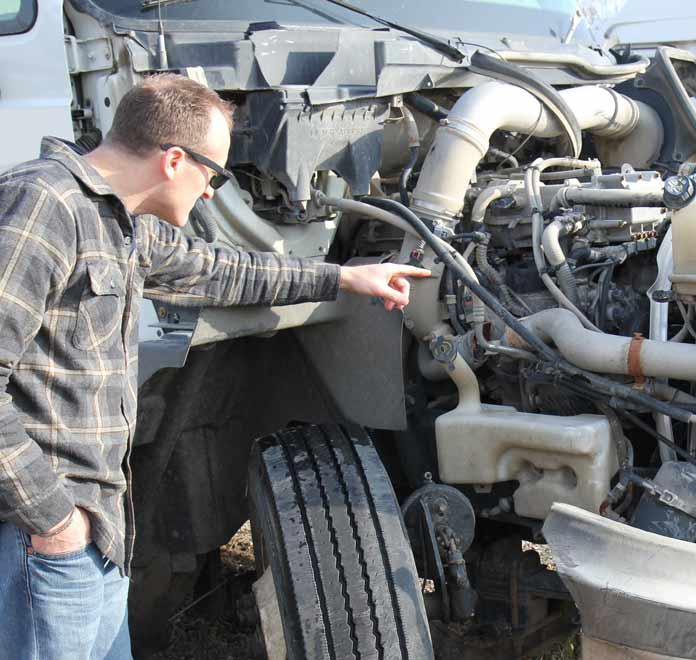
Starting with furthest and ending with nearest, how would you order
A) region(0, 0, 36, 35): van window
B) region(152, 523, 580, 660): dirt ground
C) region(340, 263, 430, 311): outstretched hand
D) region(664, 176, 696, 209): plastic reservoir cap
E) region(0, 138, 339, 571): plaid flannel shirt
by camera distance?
region(152, 523, 580, 660): dirt ground, region(0, 0, 36, 35): van window, region(340, 263, 430, 311): outstretched hand, region(664, 176, 696, 209): plastic reservoir cap, region(0, 138, 339, 571): plaid flannel shirt

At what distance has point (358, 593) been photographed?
2.55 metres

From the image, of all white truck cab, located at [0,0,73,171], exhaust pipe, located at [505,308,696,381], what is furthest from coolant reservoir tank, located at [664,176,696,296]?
white truck cab, located at [0,0,73,171]

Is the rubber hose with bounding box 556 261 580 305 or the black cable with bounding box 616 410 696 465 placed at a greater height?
the rubber hose with bounding box 556 261 580 305

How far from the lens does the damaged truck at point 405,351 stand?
2521 millimetres

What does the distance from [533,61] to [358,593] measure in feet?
6.91

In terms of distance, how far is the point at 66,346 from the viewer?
195 cm

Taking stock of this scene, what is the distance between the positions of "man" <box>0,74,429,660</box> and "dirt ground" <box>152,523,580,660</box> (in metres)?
1.59

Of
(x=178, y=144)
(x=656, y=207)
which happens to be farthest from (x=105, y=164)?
(x=656, y=207)

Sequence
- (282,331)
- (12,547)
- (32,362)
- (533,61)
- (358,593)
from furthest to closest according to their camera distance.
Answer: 1. (533,61)
2. (282,331)
3. (358,593)
4. (12,547)
5. (32,362)

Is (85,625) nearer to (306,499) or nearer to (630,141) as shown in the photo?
(306,499)

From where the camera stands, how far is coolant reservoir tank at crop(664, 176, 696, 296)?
7.84 feet

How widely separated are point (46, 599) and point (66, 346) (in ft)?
1.72

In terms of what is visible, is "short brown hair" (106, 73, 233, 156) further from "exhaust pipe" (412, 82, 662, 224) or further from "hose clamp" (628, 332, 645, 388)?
"hose clamp" (628, 332, 645, 388)

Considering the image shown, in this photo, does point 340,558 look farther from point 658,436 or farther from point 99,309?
point 99,309
